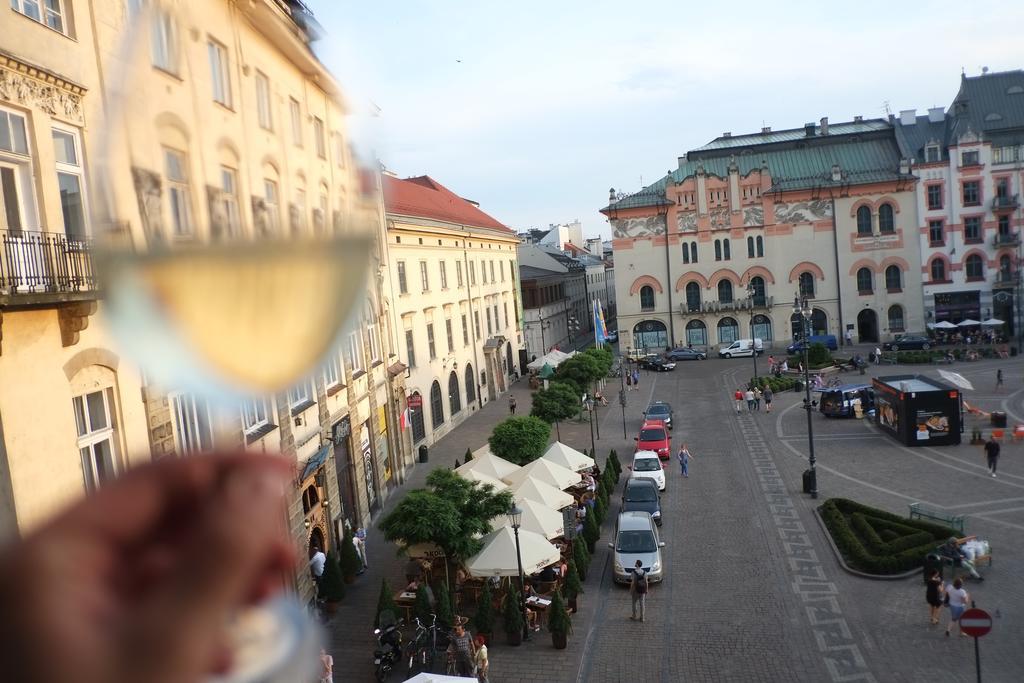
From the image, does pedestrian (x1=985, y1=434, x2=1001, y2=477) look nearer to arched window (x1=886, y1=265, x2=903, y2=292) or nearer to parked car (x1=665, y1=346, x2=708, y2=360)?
parked car (x1=665, y1=346, x2=708, y2=360)

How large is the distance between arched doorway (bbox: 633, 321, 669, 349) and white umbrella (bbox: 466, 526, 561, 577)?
48.6 metres

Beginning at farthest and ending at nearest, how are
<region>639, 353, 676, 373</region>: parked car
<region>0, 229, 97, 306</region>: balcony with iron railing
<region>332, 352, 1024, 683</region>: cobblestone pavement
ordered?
<region>639, 353, 676, 373</region>: parked car
<region>332, 352, 1024, 683</region>: cobblestone pavement
<region>0, 229, 97, 306</region>: balcony with iron railing

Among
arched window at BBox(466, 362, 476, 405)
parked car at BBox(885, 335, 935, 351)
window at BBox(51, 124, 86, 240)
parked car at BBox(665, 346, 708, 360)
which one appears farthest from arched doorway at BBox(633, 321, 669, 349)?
window at BBox(51, 124, 86, 240)

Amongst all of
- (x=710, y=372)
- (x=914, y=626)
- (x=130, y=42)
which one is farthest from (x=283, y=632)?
(x=710, y=372)

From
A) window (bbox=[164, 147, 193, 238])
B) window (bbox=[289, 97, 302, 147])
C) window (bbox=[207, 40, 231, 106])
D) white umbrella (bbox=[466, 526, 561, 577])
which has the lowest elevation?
white umbrella (bbox=[466, 526, 561, 577])

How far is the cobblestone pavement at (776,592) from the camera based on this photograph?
14641 mm

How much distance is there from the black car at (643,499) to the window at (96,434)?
51.4ft

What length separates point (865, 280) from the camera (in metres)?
62.4

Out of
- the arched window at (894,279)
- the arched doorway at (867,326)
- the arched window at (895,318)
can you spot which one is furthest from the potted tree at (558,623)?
the arched window at (894,279)

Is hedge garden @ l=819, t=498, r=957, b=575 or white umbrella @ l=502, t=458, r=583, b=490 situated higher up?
white umbrella @ l=502, t=458, r=583, b=490

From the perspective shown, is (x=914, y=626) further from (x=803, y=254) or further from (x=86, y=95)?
(x=803, y=254)

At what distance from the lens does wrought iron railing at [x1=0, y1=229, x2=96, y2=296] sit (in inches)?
362

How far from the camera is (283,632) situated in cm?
139

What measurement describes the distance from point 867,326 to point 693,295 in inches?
544
